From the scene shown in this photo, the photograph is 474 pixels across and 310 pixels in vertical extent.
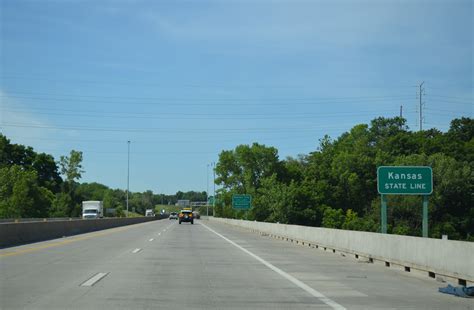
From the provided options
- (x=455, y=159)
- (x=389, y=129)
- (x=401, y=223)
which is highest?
(x=389, y=129)

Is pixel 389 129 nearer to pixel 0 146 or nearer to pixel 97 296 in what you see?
pixel 0 146

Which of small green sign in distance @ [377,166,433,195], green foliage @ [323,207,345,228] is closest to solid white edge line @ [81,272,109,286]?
small green sign in distance @ [377,166,433,195]

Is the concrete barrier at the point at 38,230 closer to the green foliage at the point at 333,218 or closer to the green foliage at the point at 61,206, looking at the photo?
the green foliage at the point at 333,218

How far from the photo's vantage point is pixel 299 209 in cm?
10850

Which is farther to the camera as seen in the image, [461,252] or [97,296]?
[461,252]

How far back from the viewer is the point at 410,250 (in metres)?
18.1

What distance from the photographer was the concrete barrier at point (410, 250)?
14.4 metres

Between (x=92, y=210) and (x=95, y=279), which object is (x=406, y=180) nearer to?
(x=95, y=279)

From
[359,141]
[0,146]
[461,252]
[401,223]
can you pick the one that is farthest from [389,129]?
[461,252]

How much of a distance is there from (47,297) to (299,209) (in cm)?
9851

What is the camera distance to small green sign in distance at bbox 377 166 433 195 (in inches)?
984

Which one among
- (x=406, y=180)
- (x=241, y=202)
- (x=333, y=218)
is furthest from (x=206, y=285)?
(x=333, y=218)

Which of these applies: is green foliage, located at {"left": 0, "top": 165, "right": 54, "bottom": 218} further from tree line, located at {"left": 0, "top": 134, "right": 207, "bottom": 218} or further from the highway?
the highway

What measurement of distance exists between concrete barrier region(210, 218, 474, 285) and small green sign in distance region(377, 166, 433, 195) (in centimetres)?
266
